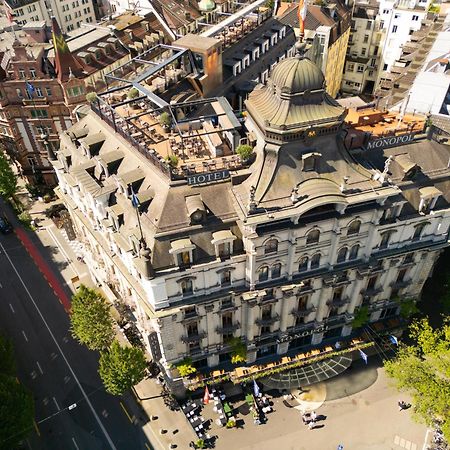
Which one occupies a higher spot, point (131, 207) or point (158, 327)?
point (131, 207)

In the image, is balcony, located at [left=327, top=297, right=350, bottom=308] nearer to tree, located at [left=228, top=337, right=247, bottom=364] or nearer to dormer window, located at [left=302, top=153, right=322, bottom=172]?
tree, located at [left=228, top=337, right=247, bottom=364]

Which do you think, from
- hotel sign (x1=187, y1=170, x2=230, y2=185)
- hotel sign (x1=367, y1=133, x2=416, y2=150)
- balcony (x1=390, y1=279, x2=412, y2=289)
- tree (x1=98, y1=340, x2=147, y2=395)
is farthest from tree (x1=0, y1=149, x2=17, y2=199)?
balcony (x1=390, y1=279, x2=412, y2=289)

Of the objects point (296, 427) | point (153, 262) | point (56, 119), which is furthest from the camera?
point (56, 119)

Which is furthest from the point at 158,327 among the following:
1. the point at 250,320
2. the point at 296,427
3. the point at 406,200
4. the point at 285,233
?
the point at 406,200

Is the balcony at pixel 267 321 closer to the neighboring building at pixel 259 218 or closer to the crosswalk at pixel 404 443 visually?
the neighboring building at pixel 259 218

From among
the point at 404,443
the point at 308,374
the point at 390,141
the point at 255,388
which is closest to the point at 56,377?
the point at 255,388

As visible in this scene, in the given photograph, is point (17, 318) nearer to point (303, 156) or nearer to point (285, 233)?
point (285, 233)
